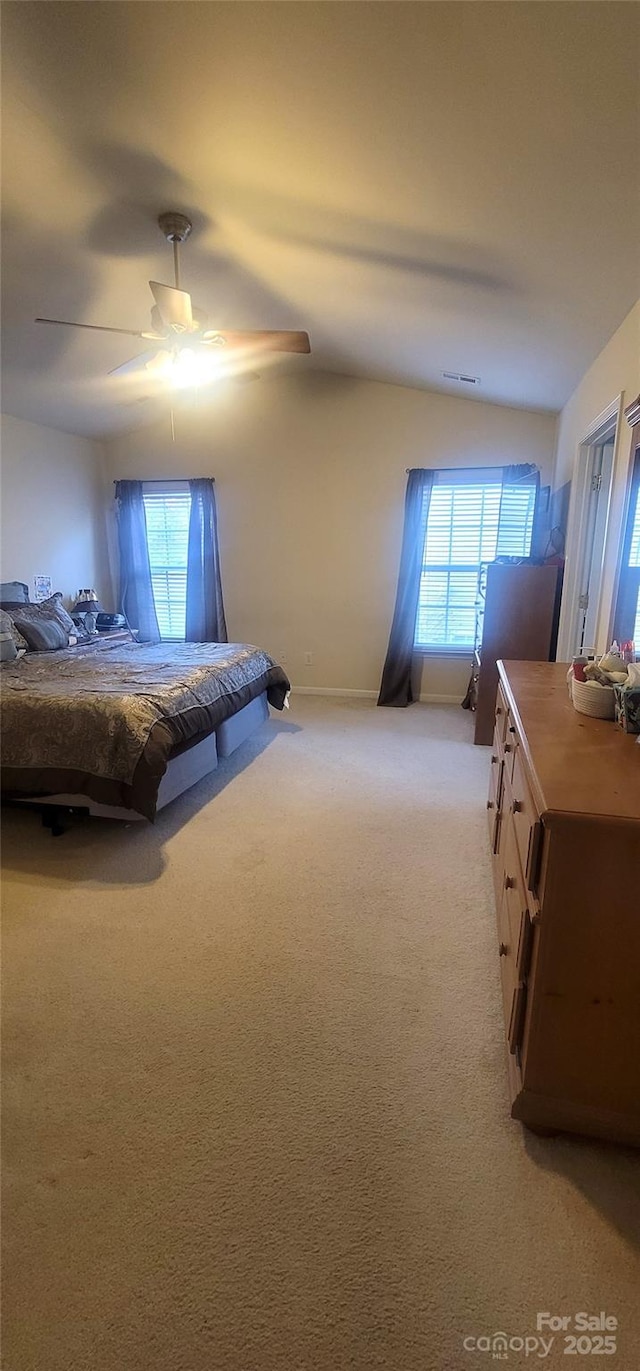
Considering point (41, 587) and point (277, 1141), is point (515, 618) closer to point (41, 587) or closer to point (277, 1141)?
point (277, 1141)

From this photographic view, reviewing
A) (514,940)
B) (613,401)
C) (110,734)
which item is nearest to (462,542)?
(613,401)

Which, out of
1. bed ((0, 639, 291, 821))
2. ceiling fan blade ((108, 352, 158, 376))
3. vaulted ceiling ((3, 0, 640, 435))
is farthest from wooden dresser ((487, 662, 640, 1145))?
ceiling fan blade ((108, 352, 158, 376))

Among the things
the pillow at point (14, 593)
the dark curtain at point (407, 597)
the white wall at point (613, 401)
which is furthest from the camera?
the dark curtain at point (407, 597)

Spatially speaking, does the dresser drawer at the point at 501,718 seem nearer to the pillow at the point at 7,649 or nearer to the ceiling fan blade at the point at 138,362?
the ceiling fan blade at the point at 138,362

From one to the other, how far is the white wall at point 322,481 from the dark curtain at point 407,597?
140 mm

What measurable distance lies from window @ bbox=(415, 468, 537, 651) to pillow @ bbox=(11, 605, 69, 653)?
9.55 feet

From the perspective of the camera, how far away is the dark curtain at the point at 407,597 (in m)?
4.74

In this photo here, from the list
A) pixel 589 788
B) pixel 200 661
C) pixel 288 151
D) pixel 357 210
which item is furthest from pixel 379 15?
pixel 200 661

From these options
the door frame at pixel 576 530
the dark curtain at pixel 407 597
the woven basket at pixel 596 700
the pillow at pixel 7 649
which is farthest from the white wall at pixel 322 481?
the woven basket at pixel 596 700

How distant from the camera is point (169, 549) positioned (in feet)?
18.2

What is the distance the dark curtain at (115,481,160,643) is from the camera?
5461 mm

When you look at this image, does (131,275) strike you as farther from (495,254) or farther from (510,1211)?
(510,1211)

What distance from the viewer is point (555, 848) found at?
110 cm

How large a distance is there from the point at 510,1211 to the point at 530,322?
3.40m
